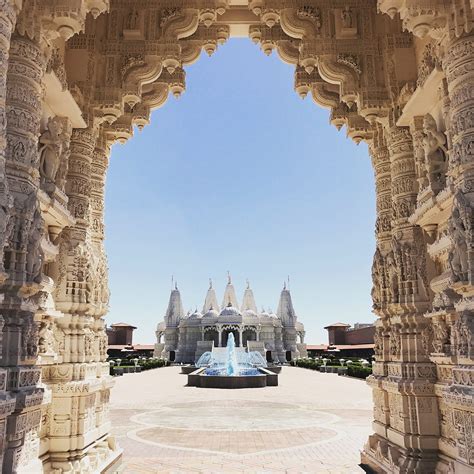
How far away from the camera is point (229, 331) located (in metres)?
55.0

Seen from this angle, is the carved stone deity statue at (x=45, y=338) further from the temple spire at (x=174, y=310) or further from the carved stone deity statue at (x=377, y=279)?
the temple spire at (x=174, y=310)

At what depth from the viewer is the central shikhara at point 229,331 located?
A: 52.1 m

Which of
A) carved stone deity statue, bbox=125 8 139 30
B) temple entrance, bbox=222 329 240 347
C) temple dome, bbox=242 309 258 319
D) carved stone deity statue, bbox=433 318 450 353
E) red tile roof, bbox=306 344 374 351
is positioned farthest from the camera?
temple dome, bbox=242 309 258 319

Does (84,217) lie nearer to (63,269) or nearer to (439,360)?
(63,269)

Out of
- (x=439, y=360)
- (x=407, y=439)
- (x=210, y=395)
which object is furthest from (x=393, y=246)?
(x=210, y=395)

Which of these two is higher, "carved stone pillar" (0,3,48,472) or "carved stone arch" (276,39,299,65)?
"carved stone arch" (276,39,299,65)

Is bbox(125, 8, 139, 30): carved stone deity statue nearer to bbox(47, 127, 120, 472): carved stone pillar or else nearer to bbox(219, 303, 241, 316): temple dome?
Result: bbox(47, 127, 120, 472): carved stone pillar

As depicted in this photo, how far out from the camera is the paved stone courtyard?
8492mm

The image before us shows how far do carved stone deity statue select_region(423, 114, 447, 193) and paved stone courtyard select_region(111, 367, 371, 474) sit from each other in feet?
16.7

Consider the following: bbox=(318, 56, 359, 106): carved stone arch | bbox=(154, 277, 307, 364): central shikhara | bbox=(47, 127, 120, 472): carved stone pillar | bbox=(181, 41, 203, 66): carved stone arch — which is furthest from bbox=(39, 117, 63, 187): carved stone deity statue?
bbox=(154, 277, 307, 364): central shikhara

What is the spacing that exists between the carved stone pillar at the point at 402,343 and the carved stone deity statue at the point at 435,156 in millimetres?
966

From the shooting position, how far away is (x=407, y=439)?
6.61 meters

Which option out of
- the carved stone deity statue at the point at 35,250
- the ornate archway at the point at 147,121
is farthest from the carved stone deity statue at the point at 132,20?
the carved stone deity statue at the point at 35,250

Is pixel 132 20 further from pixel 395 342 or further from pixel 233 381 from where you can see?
pixel 233 381
